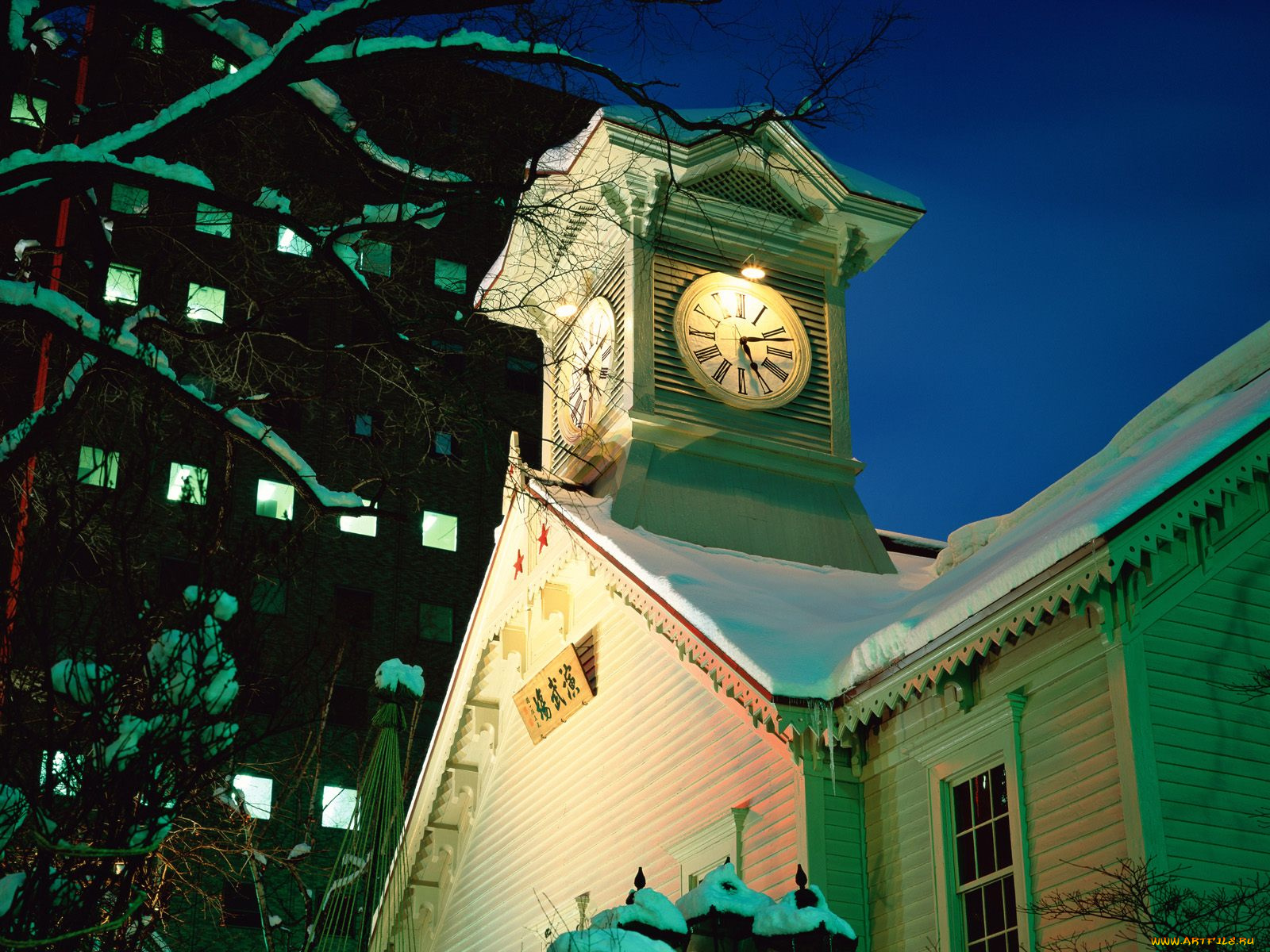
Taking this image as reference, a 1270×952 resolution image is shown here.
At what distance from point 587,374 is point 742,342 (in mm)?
2125

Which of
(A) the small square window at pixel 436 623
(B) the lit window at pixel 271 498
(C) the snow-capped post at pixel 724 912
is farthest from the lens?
(A) the small square window at pixel 436 623

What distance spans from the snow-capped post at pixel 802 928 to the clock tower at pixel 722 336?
29.8 feet

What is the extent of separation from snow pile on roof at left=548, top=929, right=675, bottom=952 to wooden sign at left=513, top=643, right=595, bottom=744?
8.68 metres

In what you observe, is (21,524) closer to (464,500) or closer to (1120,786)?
(1120,786)

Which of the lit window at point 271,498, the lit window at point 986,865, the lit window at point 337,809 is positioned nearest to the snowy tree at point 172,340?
the lit window at point 986,865

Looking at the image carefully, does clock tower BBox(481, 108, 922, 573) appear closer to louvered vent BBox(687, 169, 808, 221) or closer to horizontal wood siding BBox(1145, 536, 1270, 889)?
louvered vent BBox(687, 169, 808, 221)

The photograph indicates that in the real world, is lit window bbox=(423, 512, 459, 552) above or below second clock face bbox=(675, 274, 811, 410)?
above

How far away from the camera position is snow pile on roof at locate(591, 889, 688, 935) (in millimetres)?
10234

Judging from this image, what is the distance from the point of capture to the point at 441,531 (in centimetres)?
5075

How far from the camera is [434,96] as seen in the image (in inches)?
429

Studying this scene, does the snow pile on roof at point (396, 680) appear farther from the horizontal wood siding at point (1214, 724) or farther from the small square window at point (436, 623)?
the small square window at point (436, 623)

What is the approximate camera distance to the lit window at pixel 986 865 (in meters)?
12.2

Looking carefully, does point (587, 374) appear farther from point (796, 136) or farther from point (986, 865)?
point (986, 865)

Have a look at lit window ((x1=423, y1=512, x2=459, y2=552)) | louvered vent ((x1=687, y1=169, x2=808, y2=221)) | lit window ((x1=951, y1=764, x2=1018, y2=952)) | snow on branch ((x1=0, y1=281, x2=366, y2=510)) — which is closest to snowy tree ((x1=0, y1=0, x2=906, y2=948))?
snow on branch ((x1=0, y1=281, x2=366, y2=510))
